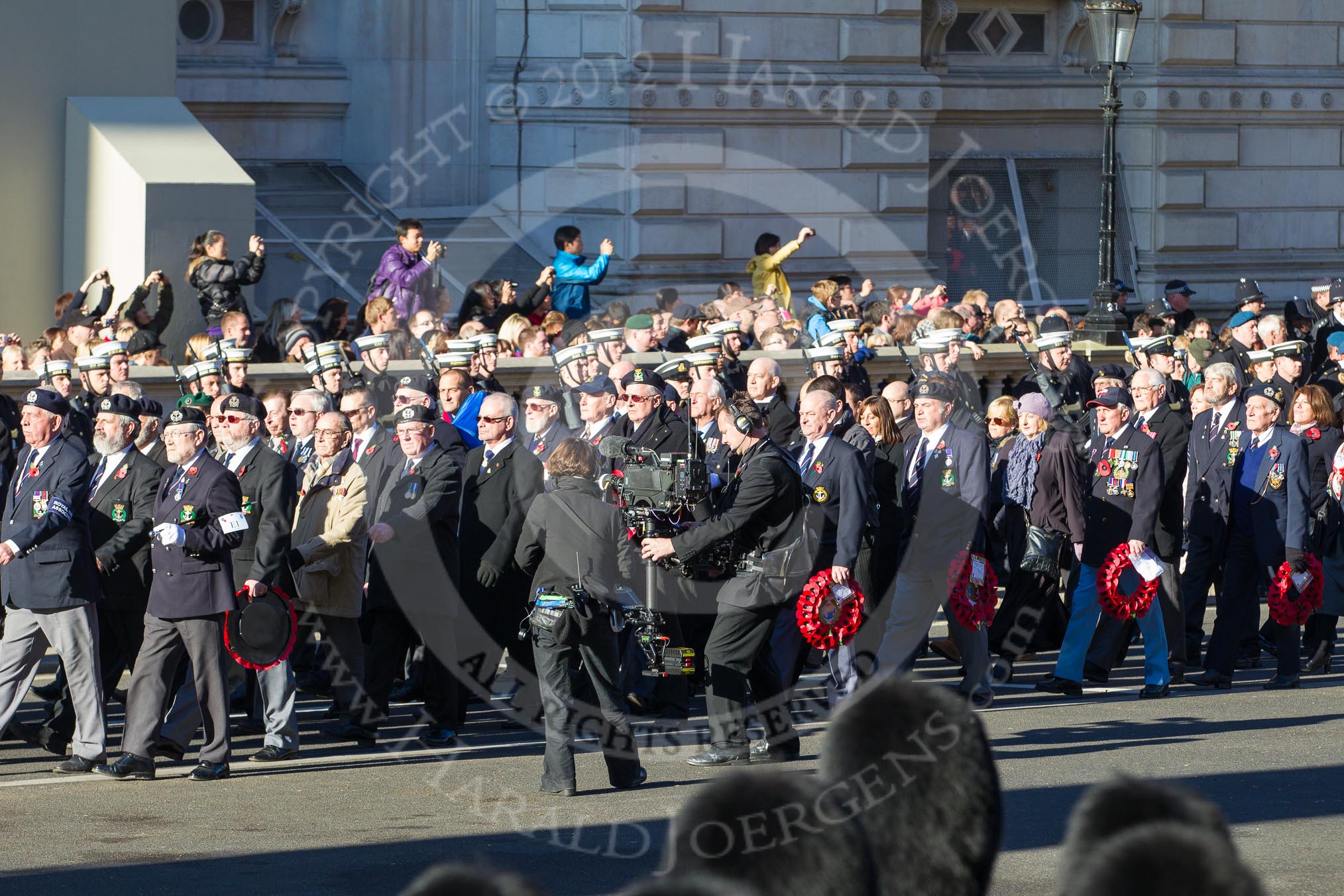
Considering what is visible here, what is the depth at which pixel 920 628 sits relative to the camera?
1162 cm

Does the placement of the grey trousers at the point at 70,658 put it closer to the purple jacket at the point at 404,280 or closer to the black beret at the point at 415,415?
the black beret at the point at 415,415

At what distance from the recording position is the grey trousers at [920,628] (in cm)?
1154

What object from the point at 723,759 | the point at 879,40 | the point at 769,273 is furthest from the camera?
the point at 879,40

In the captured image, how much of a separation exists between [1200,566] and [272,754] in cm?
585

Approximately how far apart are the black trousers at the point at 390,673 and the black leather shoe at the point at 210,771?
0.97 m

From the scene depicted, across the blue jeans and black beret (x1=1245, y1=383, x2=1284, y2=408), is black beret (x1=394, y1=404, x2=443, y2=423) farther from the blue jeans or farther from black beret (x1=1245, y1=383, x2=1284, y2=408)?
black beret (x1=1245, y1=383, x2=1284, y2=408)

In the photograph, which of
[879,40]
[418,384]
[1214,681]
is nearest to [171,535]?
[418,384]

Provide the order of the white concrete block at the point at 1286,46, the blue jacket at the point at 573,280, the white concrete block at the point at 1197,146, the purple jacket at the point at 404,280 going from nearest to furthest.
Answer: the purple jacket at the point at 404,280 < the blue jacket at the point at 573,280 < the white concrete block at the point at 1197,146 < the white concrete block at the point at 1286,46

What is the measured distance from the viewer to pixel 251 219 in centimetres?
1775

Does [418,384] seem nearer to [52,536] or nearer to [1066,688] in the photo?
[52,536]

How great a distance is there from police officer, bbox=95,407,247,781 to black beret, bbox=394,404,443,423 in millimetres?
1343

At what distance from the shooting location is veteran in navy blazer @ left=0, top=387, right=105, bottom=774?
33.0 feet

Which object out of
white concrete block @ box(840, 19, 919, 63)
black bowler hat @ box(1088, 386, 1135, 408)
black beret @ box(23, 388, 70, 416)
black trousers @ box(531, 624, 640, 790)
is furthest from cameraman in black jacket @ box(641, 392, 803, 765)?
white concrete block @ box(840, 19, 919, 63)

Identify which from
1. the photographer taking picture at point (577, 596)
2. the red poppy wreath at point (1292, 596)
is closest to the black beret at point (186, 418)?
the photographer taking picture at point (577, 596)
